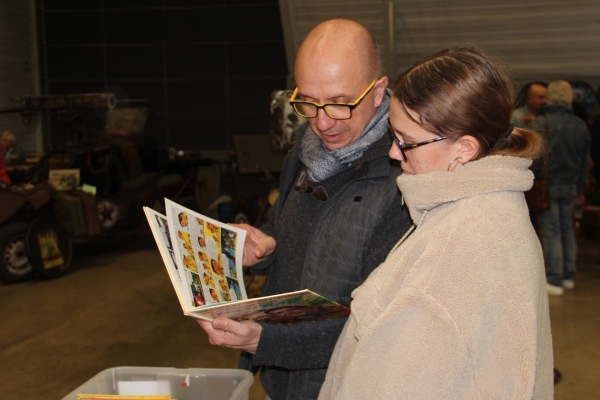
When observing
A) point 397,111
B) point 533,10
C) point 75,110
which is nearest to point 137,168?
point 75,110

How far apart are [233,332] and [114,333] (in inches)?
146

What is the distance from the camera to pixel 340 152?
1.62 m

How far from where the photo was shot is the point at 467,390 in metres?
1.05

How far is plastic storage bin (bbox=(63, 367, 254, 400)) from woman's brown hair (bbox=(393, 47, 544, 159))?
96 cm

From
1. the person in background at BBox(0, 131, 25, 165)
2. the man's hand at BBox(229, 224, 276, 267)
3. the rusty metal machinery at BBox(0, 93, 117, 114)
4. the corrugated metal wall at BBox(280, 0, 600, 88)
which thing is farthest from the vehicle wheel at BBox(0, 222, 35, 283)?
the man's hand at BBox(229, 224, 276, 267)

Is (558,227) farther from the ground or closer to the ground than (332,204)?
closer to the ground

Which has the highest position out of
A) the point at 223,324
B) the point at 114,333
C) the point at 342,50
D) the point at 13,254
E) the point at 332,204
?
the point at 342,50

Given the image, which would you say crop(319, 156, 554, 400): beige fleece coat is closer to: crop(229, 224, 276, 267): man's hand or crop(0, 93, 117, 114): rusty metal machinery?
crop(229, 224, 276, 267): man's hand

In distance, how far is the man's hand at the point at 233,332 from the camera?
145cm

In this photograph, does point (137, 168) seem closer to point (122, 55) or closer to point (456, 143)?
point (122, 55)

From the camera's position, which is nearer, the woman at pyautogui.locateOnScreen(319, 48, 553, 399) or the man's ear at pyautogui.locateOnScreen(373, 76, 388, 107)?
the woman at pyautogui.locateOnScreen(319, 48, 553, 399)

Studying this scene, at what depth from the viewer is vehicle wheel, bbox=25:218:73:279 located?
6109mm

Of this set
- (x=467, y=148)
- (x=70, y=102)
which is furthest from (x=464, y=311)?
(x=70, y=102)

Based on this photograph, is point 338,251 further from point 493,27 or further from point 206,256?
point 493,27
